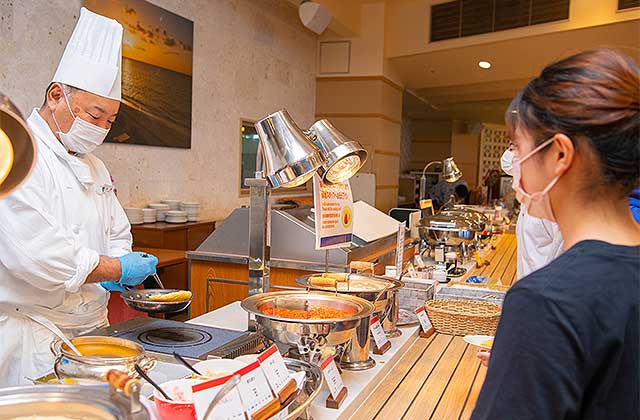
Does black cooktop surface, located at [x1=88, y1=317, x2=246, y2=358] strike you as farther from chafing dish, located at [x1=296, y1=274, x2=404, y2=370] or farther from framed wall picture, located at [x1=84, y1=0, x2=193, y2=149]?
framed wall picture, located at [x1=84, y1=0, x2=193, y2=149]

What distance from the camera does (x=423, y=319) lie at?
2.18 m

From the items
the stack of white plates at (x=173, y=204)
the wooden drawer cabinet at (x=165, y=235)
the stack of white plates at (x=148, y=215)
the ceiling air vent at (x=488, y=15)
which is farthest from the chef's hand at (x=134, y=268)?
the ceiling air vent at (x=488, y=15)

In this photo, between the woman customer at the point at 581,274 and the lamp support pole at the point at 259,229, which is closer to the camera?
the woman customer at the point at 581,274

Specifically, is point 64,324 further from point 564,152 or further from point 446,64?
point 446,64

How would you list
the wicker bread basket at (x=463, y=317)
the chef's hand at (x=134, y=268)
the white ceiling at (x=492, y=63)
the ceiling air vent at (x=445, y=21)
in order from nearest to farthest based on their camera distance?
the chef's hand at (x=134, y=268) → the wicker bread basket at (x=463, y=317) → the white ceiling at (x=492, y=63) → the ceiling air vent at (x=445, y=21)

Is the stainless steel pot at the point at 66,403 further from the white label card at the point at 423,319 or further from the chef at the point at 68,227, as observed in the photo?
the white label card at the point at 423,319

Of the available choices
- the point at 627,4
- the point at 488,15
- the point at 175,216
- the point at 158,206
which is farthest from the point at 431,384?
the point at 488,15

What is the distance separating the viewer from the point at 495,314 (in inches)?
83.7

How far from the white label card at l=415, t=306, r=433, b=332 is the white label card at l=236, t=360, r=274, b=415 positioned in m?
1.19

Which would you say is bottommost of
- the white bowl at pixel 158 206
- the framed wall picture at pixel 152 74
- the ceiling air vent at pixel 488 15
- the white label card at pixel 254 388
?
the white label card at pixel 254 388

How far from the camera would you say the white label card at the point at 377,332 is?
5.88 ft

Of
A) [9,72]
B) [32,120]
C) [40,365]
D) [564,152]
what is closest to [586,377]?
[564,152]

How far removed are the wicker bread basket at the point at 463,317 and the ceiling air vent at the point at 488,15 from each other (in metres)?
5.44

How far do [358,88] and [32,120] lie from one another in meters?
6.70
